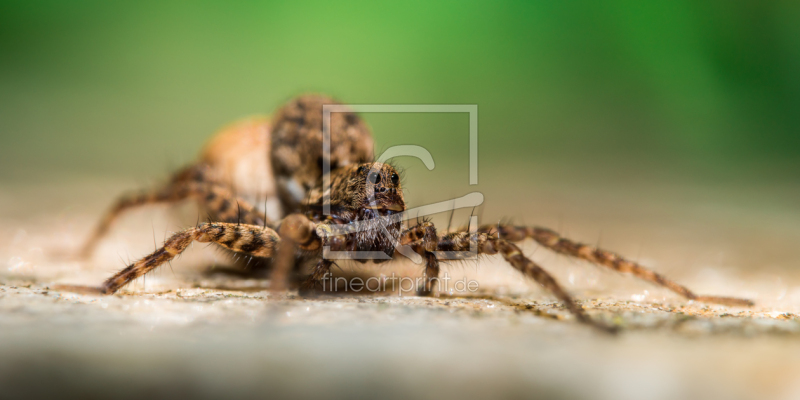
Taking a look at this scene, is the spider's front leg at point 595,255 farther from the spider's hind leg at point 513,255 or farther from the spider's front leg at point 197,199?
the spider's front leg at point 197,199

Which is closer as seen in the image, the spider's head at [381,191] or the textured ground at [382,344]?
the textured ground at [382,344]

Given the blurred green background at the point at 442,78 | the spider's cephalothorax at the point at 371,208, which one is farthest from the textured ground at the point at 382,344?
the blurred green background at the point at 442,78

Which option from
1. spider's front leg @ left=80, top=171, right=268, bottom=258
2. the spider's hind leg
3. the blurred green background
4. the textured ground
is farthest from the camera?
the blurred green background

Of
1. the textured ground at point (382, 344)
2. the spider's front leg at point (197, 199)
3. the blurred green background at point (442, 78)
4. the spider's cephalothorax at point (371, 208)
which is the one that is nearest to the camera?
the textured ground at point (382, 344)

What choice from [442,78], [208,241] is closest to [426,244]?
[208,241]

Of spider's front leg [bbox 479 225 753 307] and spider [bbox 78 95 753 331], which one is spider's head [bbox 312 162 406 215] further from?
spider's front leg [bbox 479 225 753 307]

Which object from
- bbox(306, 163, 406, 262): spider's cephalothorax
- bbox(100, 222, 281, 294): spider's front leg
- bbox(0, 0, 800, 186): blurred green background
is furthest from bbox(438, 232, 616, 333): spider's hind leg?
bbox(0, 0, 800, 186): blurred green background

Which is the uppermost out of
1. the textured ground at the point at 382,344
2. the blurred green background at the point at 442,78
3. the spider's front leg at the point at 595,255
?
the blurred green background at the point at 442,78
